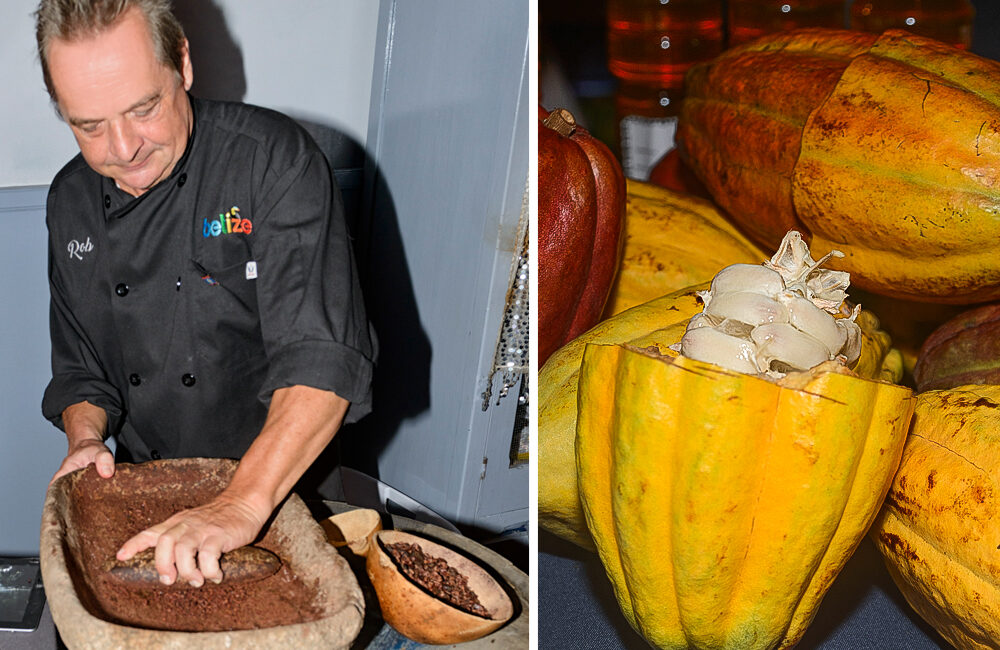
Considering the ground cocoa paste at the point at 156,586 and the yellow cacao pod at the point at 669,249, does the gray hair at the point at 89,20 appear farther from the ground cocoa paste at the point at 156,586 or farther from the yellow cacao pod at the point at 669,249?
the yellow cacao pod at the point at 669,249

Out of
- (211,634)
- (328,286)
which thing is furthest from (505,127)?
(211,634)

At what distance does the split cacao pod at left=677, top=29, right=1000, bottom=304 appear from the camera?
20.9 inches

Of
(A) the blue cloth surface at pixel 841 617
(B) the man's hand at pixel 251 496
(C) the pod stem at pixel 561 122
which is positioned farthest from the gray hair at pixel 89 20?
(A) the blue cloth surface at pixel 841 617

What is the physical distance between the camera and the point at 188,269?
1156 millimetres

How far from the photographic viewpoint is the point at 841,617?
53 centimetres

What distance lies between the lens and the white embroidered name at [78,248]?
45.7 inches

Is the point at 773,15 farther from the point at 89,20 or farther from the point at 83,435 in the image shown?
the point at 83,435

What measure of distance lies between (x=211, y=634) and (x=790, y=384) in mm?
434

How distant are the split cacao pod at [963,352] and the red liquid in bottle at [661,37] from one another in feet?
0.94

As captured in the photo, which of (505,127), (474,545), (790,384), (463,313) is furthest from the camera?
(463,313)

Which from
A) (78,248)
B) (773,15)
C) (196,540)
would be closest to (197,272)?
(78,248)

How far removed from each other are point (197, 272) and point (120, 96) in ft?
0.85

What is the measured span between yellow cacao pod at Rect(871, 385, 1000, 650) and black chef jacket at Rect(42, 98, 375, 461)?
0.67 metres

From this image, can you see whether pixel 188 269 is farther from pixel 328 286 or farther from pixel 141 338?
pixel 328 286
